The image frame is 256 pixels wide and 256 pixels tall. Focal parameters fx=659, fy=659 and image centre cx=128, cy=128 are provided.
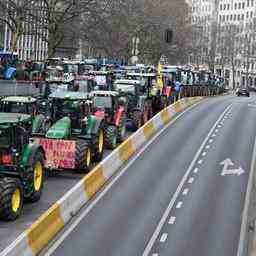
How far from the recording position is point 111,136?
26.8 metres

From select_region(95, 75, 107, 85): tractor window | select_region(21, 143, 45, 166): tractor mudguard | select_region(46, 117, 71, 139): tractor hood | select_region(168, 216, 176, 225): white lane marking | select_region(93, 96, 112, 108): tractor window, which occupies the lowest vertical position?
select_region(168, 216, 176, 225): white lane marking

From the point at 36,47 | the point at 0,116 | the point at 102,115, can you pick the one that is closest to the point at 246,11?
the point at 36,47

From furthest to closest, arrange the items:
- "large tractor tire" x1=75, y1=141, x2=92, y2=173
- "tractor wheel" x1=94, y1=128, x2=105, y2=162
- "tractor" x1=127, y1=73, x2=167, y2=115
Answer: "tractor" x1=127, y1=73, x2=167, y2=115 < "tractor wheel" x1=94, y1=128, x2=105, y2=162 < "large tractor tire" x1=75, y1=141, x2=92, y2=173

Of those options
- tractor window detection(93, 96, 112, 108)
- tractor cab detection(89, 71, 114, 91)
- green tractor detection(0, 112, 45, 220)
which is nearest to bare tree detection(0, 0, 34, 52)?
tractor cab detection(89, 71, 114, 91)

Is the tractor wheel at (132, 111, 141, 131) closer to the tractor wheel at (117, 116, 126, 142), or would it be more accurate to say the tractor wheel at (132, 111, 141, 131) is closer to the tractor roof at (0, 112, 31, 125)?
the tractor wheel at (117, 116, 126, 142)

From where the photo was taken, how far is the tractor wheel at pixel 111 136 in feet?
87.6

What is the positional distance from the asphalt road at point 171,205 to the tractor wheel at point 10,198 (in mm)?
1318

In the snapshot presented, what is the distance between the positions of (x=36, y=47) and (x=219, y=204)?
86.6 meters

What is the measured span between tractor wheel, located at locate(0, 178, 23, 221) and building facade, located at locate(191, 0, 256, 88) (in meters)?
105

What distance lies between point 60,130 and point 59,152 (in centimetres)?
106

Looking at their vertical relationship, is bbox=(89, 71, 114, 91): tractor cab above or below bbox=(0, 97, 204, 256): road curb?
above

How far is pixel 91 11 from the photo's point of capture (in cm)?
5644

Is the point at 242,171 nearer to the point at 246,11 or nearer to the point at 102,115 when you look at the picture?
the point at 102,115

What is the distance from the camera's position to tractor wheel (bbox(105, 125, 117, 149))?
26.7 m
